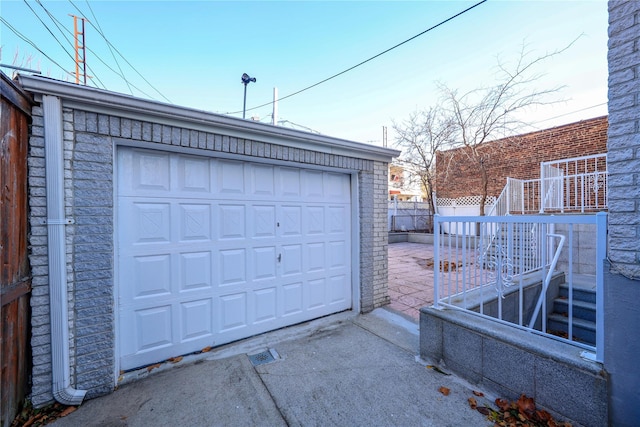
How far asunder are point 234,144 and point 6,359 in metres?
2.34

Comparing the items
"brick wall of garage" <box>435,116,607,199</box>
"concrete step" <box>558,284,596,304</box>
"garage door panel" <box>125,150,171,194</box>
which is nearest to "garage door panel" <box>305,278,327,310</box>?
"garage door panel" <box>125,150,171,194</box>

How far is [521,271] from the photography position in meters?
2.15

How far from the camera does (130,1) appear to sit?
3.99 meters

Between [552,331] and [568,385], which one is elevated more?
[568,385]

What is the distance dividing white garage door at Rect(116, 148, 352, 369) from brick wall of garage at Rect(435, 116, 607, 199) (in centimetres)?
824

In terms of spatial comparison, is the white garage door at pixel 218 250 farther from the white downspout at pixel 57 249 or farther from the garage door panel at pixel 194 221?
the white downspout at pixel 57 249

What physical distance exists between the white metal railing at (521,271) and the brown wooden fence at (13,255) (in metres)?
3.18

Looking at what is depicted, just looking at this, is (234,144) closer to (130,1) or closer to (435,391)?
(435,391)

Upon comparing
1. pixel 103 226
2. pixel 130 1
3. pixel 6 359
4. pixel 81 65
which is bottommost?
pixel 6 359

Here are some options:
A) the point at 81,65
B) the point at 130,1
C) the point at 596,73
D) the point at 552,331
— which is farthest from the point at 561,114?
the point at 81,65

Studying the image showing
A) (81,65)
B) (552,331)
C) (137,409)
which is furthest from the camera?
(81,65)

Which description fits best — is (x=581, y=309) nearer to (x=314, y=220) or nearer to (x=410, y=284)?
(x=410, y=284)

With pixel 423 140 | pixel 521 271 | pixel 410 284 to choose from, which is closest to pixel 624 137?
pixel 521 271

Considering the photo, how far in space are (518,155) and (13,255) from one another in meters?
14.0
